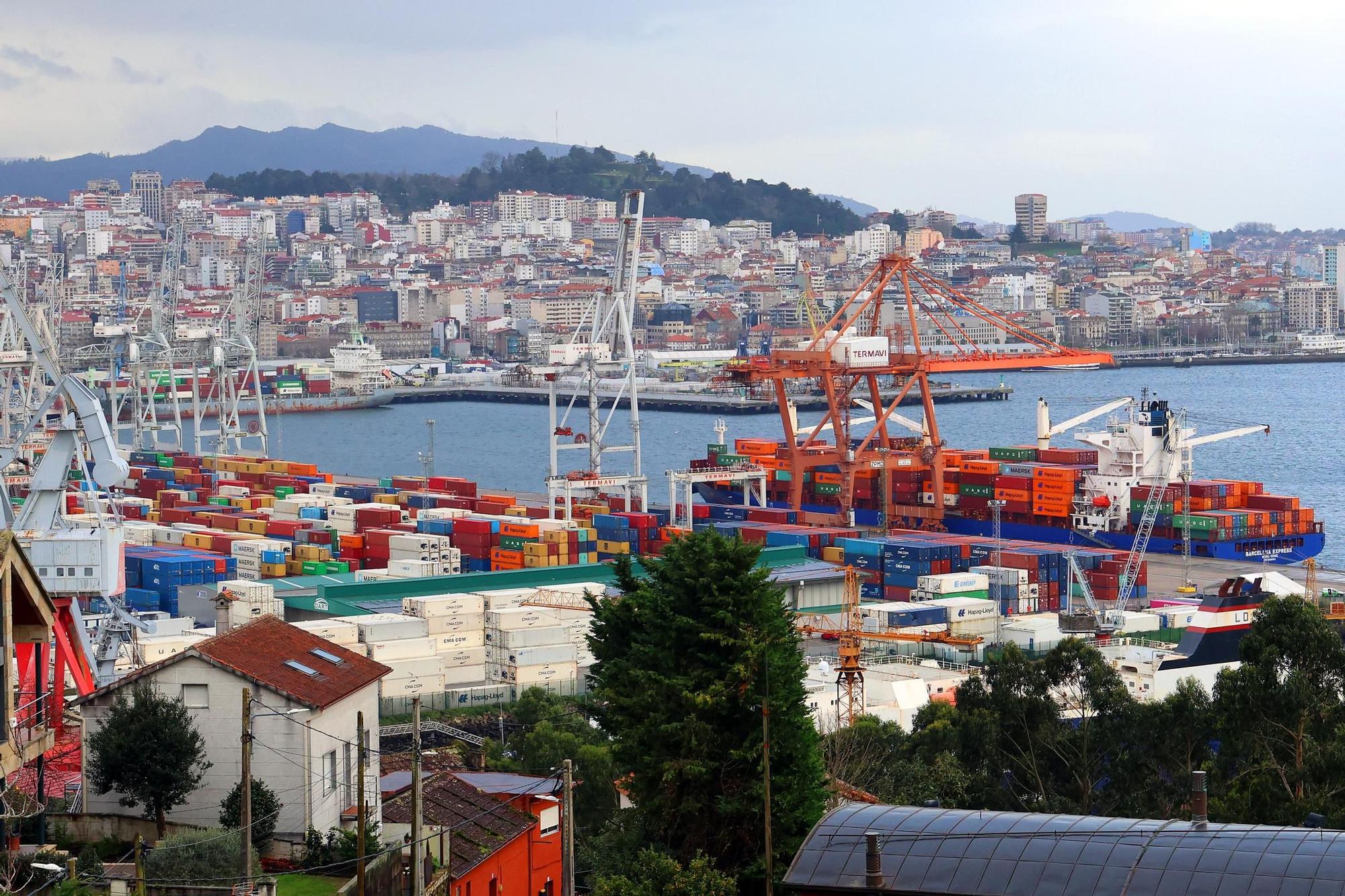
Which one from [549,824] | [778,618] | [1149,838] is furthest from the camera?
[549,824]

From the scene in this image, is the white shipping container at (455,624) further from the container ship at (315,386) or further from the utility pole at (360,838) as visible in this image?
the container ship at (315,386)

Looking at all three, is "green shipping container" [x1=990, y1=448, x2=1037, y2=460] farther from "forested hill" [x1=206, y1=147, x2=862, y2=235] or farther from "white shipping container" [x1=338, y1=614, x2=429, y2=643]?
"forested hill" [x1=206, y1=147, x2=862, y2=235]

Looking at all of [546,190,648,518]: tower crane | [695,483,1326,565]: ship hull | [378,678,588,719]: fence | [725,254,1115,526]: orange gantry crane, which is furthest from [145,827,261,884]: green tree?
[725,254,1115,526]: orange gantry crane

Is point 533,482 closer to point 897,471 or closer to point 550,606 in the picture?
point 897,471

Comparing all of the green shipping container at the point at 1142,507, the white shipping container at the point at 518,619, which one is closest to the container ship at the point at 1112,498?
the green shipping container at the point at 1142,507

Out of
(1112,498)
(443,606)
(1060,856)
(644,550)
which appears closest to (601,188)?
(1112,498)

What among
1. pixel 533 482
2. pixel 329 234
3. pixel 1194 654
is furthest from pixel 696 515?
pixel 329 234

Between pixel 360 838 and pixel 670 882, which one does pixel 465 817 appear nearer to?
pixel 670 882
